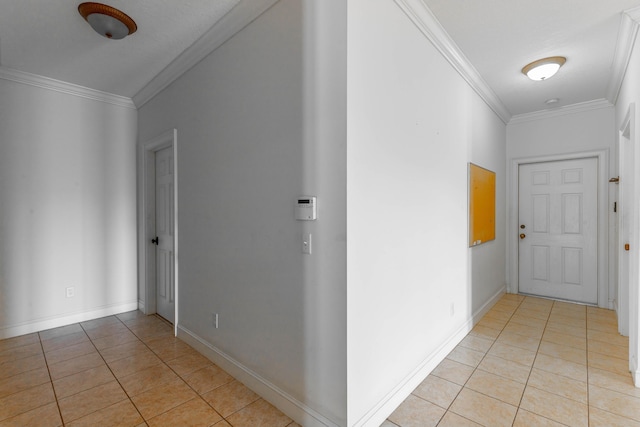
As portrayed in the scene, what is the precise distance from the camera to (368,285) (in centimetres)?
175

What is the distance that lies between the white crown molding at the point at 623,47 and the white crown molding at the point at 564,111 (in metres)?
0.44

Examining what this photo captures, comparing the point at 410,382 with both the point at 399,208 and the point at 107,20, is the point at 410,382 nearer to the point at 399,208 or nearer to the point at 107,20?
the point at 399,208

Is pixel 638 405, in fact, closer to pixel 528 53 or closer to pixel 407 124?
pixel 407 124

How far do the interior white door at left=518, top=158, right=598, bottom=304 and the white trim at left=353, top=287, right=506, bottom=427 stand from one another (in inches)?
77.1

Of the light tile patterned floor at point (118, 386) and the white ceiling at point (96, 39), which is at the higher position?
the white ceiling at point (96, 39)

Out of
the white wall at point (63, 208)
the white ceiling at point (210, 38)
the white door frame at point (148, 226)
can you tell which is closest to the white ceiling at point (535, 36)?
the white ceiling at point (210, 38)

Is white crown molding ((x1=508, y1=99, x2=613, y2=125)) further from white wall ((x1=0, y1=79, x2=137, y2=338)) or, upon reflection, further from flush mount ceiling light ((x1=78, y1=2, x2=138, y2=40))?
white wall ((x1=0, y1=79, x2=137, y2=338))

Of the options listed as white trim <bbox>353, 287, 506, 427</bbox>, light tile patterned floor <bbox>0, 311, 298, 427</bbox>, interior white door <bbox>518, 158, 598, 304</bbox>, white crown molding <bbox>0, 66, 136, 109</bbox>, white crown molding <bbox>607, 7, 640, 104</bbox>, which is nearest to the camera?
white trim <bbox>353, 287, 506, 427</bbox>

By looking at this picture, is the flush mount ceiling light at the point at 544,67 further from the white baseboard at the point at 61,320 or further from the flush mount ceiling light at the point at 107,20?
the white baseboard at the point at 61,320

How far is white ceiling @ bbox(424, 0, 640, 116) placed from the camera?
215cm

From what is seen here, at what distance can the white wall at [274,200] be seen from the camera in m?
1.66

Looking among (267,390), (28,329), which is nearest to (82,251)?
(28,329)

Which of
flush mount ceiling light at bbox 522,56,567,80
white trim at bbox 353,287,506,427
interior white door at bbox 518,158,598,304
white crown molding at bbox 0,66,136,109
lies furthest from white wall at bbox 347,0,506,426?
white crown molding at bbox 0,66,136,109

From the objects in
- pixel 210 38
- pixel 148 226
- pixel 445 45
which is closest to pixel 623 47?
pixel 445 45
